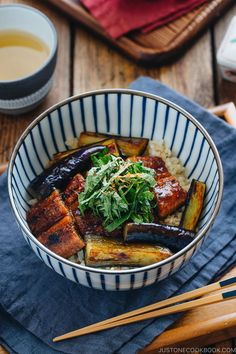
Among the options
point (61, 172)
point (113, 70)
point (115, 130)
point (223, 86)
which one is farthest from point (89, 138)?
point (223, 86)

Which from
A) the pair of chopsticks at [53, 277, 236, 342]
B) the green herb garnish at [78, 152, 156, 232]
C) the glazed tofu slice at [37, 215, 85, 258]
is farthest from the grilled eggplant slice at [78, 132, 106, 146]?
the pair of chopsticks at [53, 277, 236, 342]

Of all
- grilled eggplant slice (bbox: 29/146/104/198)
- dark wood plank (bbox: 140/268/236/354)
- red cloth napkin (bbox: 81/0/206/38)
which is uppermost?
red cloth napkin (bbox: 81/0/206/38)

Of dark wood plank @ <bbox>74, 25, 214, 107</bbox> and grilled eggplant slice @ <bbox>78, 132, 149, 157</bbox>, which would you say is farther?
dark wood plank @ <bbox>74, 25, 214, 107</bbox>

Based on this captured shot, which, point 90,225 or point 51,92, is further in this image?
point 51,92

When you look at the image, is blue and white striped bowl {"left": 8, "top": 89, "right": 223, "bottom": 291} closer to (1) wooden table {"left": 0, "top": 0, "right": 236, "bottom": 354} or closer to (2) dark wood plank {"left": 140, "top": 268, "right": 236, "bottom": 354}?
(2) dark wood plank {"left": 140, "top": 268, "right": 236, "bottom": 354}

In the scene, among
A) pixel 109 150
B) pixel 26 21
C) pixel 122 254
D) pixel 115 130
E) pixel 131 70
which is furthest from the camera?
pixel 131 70

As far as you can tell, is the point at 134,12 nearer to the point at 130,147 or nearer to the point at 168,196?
the point at 130,147

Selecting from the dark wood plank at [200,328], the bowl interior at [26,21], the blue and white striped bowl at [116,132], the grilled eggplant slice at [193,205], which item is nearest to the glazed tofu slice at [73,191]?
the blue and white striped bowl at [116,132]
